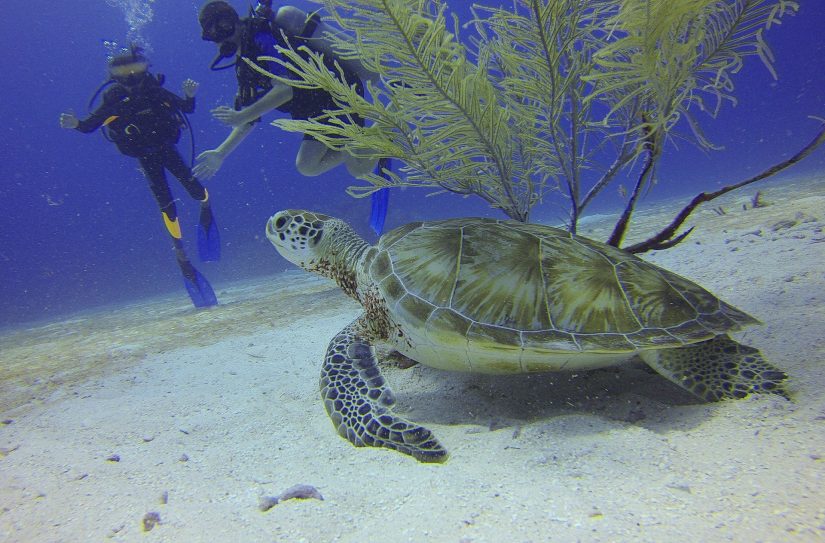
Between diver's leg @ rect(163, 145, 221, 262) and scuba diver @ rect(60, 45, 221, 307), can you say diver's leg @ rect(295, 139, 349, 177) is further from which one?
diver's leg @ rect(163, 145, 221, 262)

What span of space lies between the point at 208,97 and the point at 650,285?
127 meters

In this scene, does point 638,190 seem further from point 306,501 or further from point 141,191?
point 141,191

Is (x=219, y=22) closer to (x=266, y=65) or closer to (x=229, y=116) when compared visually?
(x=266, y=65)

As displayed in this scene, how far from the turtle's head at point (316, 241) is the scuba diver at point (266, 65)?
6.59 feet

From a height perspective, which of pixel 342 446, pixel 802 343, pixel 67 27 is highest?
pixel 67 27

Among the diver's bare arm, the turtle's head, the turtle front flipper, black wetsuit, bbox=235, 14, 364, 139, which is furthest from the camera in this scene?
the diver's bare arm

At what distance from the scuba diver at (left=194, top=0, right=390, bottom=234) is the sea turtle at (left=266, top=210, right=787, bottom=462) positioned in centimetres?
287

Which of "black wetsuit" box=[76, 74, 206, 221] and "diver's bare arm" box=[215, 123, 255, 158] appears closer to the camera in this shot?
"diver's bare arm" box=[215, 123, 255, 158]

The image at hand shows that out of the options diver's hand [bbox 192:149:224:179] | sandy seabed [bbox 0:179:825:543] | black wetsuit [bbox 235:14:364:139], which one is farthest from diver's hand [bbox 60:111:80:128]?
sandy seabed [bbox 0:179:825:543]

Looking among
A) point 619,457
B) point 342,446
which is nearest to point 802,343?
point 619,457

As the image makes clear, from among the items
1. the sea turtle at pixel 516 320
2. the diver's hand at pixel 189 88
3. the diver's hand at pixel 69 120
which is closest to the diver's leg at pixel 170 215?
the diver's hand at pixel 69 120

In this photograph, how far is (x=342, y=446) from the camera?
90.7 inches

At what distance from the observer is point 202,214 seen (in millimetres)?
8469

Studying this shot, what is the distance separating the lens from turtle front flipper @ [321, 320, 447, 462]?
2.16 m
